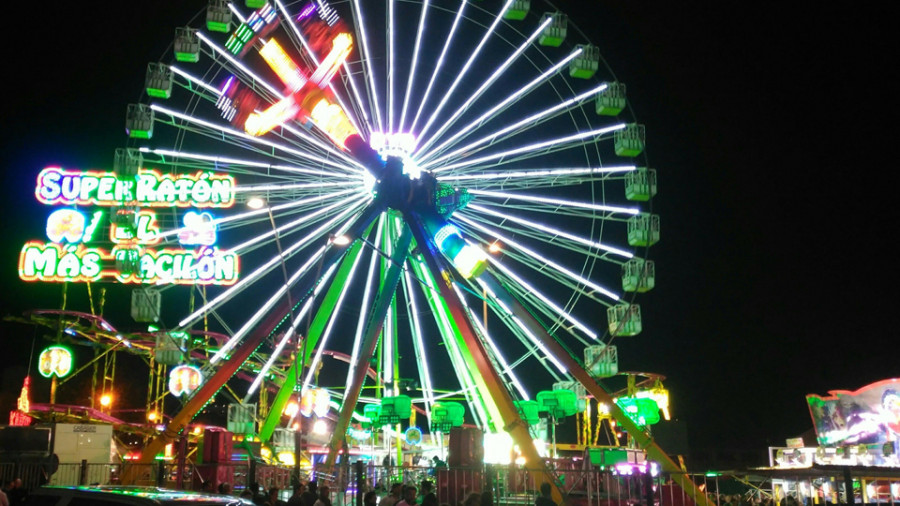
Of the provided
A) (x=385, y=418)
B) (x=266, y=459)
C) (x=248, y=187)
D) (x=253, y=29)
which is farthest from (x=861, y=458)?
(x=253, y=29)

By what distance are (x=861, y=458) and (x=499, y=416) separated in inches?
718

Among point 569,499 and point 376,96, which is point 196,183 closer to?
point 376,96

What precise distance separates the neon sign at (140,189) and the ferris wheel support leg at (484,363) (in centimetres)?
675

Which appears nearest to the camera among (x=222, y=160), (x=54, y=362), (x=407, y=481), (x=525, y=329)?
(x=407, y=481)

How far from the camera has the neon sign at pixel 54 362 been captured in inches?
1172

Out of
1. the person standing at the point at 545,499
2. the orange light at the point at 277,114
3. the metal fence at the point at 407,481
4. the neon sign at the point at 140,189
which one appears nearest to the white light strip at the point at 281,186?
the neon sign at the point at 140,189

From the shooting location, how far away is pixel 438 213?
25.2m

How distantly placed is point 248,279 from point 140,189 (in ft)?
25.1

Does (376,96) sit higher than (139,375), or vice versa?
(376,96)

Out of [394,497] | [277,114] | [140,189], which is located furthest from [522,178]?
[394,497]

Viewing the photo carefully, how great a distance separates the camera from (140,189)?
28.8 metres

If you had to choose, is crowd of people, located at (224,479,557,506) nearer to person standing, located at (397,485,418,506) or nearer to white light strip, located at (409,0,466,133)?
person standing, located at (397,485,418,506)

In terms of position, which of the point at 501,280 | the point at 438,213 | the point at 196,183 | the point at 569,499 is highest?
the point at 196,183

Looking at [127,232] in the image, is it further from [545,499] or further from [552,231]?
[545,499]
